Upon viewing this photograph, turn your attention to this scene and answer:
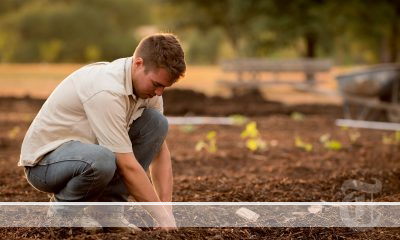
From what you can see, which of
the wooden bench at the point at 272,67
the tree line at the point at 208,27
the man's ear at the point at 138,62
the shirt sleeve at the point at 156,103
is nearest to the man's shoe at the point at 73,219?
the shirt sleeve at the point at 156,103

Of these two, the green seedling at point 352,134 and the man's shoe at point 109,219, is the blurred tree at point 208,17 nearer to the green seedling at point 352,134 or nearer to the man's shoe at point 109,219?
the green seedling at point 352,134

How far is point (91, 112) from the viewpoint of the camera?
10.5 feet

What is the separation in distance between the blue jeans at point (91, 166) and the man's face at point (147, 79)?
1.15ft

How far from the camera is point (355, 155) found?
22.3 feet

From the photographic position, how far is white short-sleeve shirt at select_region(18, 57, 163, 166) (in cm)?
318

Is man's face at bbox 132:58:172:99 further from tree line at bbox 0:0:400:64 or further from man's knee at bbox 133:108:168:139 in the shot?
tree line at bbox 0:0:400:64

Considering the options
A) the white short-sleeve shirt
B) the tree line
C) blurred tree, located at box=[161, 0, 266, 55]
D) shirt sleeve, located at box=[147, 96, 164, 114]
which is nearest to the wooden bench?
the tree line

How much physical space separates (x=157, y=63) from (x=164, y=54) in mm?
58

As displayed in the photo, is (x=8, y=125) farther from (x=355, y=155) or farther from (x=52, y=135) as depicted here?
(x=52, y=135)

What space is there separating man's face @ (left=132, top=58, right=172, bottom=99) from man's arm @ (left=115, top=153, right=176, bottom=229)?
1.09 feet

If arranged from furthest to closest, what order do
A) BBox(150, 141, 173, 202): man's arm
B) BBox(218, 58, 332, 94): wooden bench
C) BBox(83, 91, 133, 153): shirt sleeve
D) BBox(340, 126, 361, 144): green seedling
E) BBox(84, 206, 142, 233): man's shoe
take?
BBox(218, 58, 332, 94): wooden bench < BBox(340, 126, 361, 144): green seedling < BBox(150, 141, 173, 202): man's arm < BBox(84, 206, 142, 233): man's shoe < BBox(83, 91, 133, 153): shirt sleeve

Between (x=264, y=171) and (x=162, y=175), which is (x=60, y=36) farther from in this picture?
(x=162, y=175)

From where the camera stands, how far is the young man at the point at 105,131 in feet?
10.5

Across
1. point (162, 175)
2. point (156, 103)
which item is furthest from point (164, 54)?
point (162, 175)
